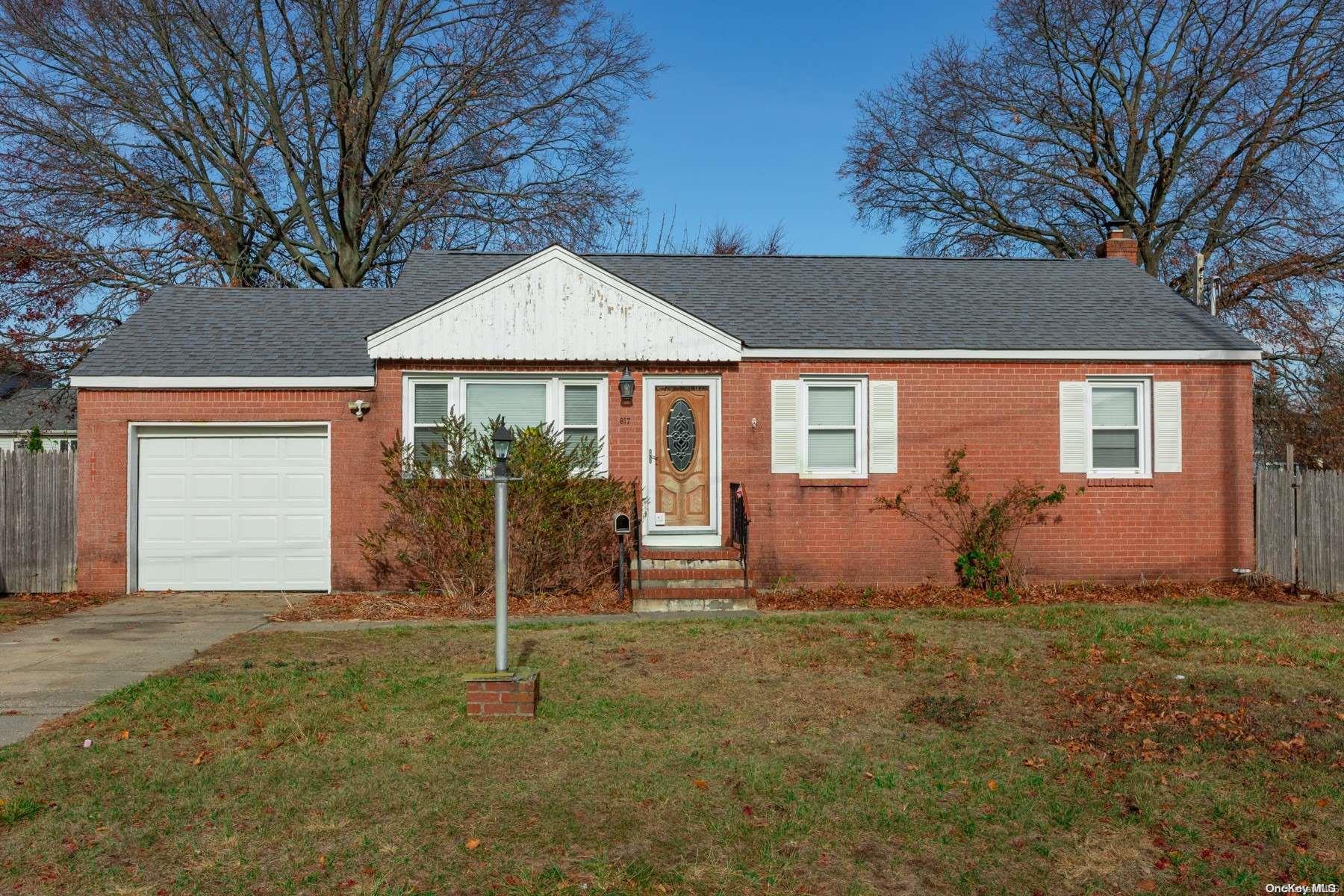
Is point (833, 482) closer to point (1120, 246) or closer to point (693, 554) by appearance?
point (693, 554)

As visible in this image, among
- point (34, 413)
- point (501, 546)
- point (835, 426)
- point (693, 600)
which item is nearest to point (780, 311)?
point (835, 426)

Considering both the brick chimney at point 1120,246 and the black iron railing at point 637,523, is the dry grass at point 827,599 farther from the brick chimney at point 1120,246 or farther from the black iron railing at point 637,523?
the brick chimney at point 1120,246

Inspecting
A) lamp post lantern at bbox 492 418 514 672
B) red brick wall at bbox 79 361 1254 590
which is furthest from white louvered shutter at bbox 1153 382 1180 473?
lamp post lantern at bbox 492 418 514 672

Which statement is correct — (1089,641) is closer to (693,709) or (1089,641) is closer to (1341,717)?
(1341,717)

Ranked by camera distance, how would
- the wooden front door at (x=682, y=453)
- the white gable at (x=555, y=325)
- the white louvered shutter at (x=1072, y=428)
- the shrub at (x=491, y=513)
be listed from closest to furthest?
the shrub at (x=491, y=513), the white gable at (x=555, y=325), the wooden front door at (x=682, y=453), the white louvered shutter at (x=1072, y=428)

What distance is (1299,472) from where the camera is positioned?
1468 cm

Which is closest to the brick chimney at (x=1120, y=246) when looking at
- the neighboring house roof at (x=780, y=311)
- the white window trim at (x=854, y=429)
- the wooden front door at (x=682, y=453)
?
the neighboring house roof at (x=780, y=311)

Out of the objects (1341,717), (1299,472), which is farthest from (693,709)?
(1299,472)

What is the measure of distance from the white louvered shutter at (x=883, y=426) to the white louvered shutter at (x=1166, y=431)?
3721mm

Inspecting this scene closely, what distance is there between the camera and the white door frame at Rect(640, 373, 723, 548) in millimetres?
14367

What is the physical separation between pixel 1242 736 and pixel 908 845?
2.99 metres

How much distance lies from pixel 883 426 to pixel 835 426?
2.13 ft

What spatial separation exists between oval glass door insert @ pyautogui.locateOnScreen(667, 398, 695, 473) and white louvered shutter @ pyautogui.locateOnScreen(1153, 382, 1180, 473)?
256 inches

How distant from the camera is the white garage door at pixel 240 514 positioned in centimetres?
1465
